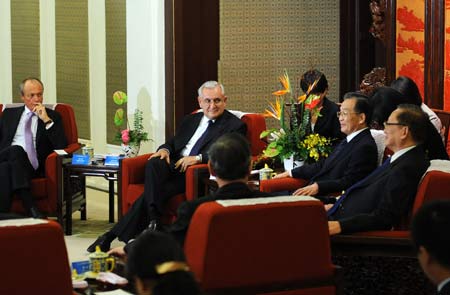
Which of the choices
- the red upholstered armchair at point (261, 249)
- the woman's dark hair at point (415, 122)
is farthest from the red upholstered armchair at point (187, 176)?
the red upholstered armchair at point (261, 249)

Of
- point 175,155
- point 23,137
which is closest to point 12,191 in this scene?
point 23,137

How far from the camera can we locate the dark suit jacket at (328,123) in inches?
266

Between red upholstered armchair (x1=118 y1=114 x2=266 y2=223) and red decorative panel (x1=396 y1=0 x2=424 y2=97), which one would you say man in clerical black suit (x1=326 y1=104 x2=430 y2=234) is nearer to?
red upholstered armchair (x1=118 y1=114 x2=266 y2=223)

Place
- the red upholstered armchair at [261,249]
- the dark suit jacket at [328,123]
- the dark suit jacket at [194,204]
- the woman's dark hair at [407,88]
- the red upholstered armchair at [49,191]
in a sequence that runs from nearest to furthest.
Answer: the red upholstered armchair at [261,249] < the dark suit jacket at [194,204] < the woman's dark hair at [407,88] < the dark suit jacket at [328,123] < the red upholstered armchair at [49,191]

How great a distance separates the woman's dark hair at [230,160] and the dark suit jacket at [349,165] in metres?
1.71

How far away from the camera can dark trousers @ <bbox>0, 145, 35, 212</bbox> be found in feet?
22.9

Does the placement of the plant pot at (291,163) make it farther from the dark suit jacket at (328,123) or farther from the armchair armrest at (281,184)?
the dark suit jacket at (328,123)

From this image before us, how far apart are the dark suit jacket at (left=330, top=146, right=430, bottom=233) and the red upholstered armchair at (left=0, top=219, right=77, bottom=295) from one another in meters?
1.47

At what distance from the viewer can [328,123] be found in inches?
266

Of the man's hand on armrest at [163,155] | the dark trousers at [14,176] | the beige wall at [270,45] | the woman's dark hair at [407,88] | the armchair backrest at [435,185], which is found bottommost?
the dark trousers at [14,176]

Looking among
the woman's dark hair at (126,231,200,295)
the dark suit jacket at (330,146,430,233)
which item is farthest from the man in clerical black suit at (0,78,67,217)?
the woman's dark hair at (126,231,200,295)

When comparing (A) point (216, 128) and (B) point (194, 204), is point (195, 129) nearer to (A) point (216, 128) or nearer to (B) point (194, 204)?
(A) point (216, 128)

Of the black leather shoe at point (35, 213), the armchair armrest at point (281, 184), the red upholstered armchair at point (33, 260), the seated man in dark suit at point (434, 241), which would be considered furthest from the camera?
the black leather shoe at point (35, 213)

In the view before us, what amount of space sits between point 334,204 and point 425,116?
0.72 meters
